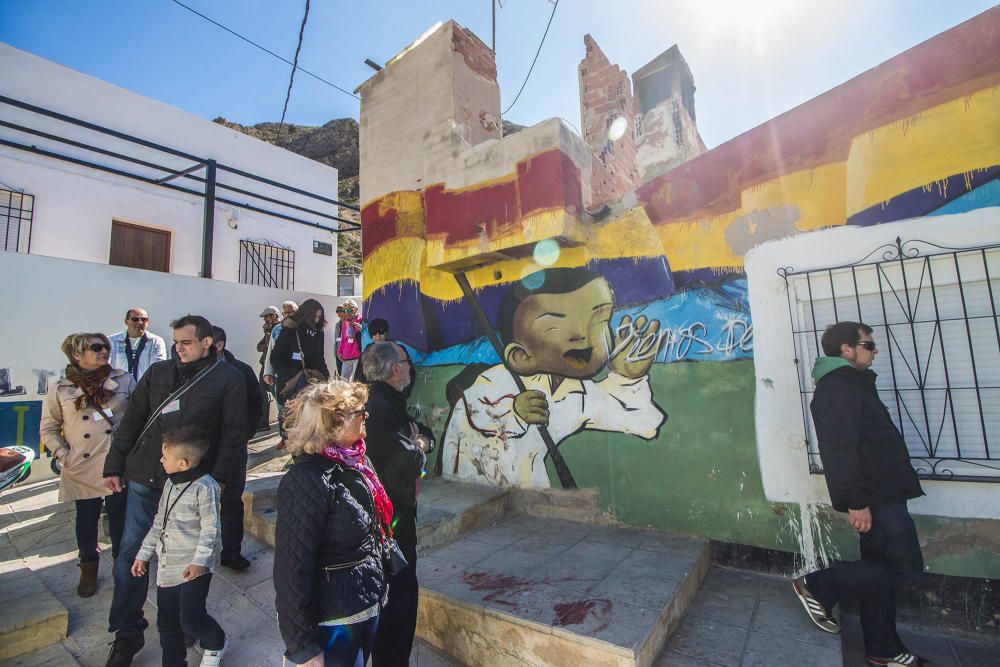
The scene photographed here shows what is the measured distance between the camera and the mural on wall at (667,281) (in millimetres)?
3025

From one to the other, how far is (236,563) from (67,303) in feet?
16.5

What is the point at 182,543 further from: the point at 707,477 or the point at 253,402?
the point at 707,477

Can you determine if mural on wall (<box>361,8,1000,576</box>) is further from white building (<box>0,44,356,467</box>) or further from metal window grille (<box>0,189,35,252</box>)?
metal window grille (<box>0,189,35,252</box>)

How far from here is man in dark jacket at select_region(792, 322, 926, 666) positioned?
250 cm

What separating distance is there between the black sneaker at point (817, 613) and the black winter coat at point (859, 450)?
0.70 m

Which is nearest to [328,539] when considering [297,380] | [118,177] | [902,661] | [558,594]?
[558,594]

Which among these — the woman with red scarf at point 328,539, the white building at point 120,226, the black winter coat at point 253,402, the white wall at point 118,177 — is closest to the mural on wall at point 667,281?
the black winter coat at point 253,402

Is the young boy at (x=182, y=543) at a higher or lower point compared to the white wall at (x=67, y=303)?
lower

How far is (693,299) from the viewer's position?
3682 millimetres

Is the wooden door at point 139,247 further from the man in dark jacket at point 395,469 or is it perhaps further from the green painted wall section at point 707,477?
the green painted wall section at point 707,477

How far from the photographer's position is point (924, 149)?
119 inches

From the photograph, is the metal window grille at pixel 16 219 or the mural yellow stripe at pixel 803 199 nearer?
the mural yellow stripe at pixel 803 199

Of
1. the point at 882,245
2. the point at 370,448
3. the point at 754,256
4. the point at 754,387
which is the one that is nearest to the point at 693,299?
the point at 754,256

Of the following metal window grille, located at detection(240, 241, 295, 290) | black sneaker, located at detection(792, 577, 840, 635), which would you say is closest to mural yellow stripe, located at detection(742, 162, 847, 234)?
black sneaker, located at detection(792, 577, 840, 635)
